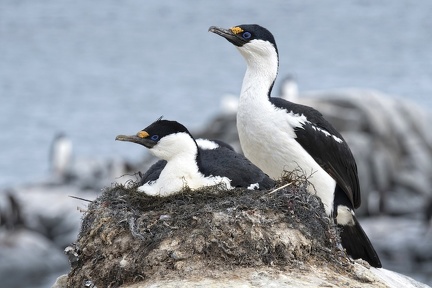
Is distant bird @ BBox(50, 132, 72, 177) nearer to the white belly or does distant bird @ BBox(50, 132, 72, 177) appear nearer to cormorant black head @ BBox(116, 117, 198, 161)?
the white belly

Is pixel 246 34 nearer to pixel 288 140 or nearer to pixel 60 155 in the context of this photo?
pixel 288 140

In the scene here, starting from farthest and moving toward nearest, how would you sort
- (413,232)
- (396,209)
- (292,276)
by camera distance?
(396,209), (413,232), (292,276)

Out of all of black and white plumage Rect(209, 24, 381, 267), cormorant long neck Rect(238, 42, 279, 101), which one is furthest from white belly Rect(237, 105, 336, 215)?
cormorant long neck Rect(238, 42, 279, 101)

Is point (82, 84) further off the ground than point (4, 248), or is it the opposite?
point (82, 84)

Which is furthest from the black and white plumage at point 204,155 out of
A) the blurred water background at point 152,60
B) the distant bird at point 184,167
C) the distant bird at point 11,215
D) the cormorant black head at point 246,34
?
the blurred water background at point 152,60

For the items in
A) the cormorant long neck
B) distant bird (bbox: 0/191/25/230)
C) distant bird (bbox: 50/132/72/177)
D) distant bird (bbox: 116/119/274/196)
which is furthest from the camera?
distant bird (bbox: 50/132/72/177)

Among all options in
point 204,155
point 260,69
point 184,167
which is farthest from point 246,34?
point 184,167

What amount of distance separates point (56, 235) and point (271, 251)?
66.8 feet

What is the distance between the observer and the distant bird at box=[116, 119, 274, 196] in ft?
29.1

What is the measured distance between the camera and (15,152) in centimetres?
4622

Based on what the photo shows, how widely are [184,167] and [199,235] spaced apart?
0.90 meters

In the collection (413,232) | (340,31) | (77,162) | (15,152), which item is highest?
(340,31)

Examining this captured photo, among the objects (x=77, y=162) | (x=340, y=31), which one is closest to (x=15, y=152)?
(x=77, y=162)

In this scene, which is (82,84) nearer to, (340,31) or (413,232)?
(340,31)
